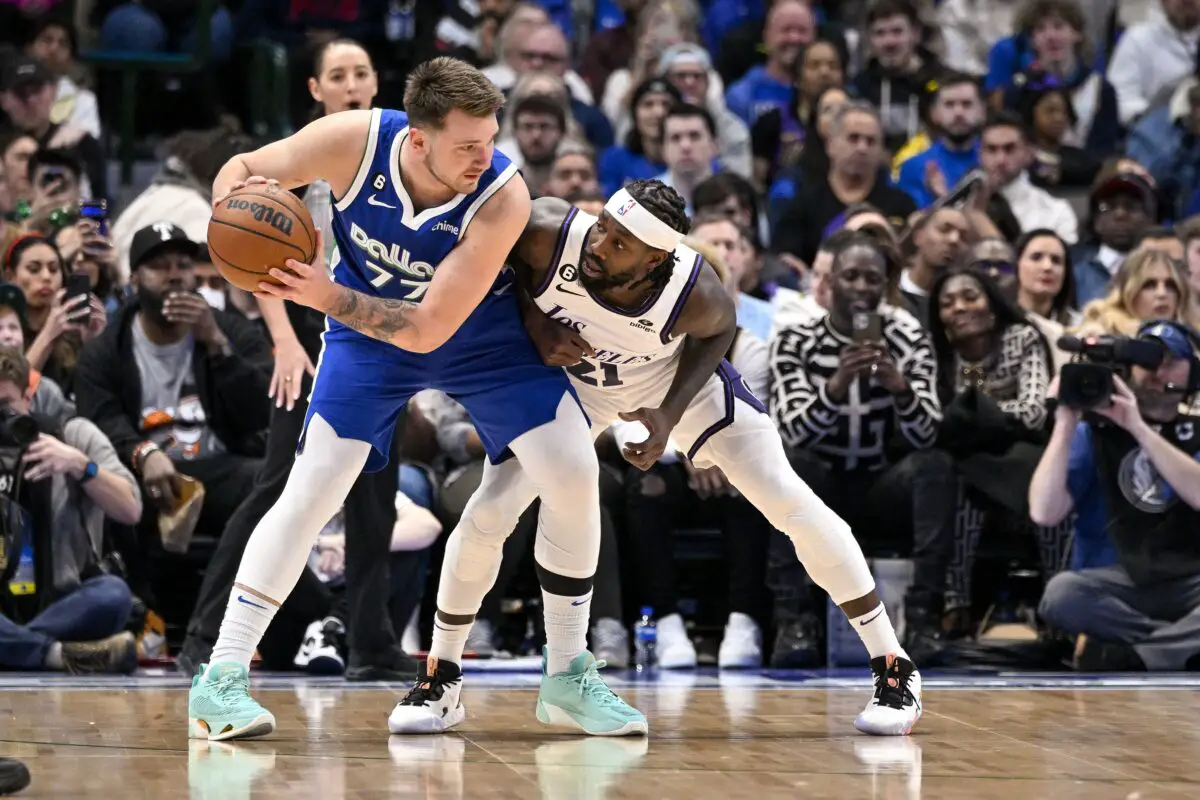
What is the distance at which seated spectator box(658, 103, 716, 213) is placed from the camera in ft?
33.5

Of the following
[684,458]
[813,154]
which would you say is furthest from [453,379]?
[813,154]

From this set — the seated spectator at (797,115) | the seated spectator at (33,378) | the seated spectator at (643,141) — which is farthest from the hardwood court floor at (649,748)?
the seated spectator at (797,115)

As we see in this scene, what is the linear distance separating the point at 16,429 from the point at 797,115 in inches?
232

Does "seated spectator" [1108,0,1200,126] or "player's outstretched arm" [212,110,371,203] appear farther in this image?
"seated spectator" [1108,0,1200,126]

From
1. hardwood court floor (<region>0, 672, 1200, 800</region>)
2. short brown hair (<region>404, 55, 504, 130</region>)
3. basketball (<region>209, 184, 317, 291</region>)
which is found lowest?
hardwood court floor (<region>0, 672, 1200, 800</region>)

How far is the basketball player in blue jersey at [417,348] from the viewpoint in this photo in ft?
16.1

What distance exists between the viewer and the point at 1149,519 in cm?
753

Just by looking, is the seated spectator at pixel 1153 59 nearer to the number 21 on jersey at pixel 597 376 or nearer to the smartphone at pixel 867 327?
the smartphone at pixel 867 327

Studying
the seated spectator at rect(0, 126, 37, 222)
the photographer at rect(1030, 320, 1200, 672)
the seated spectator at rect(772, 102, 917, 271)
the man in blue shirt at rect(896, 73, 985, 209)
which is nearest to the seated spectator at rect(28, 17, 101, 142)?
the seated spectator at rect(0, 126, 37, 222)

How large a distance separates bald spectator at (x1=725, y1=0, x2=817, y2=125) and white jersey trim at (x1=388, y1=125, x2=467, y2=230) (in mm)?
6879

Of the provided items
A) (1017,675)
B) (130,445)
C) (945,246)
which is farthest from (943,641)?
(130,445)

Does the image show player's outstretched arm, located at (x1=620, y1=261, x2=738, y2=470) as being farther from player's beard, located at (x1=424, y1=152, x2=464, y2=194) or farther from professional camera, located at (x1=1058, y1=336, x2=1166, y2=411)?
professional camera, located at (x1=1058, y1=336, x2=1166, y2=411)

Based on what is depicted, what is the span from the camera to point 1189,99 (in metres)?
11.0

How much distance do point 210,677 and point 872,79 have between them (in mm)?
7660
